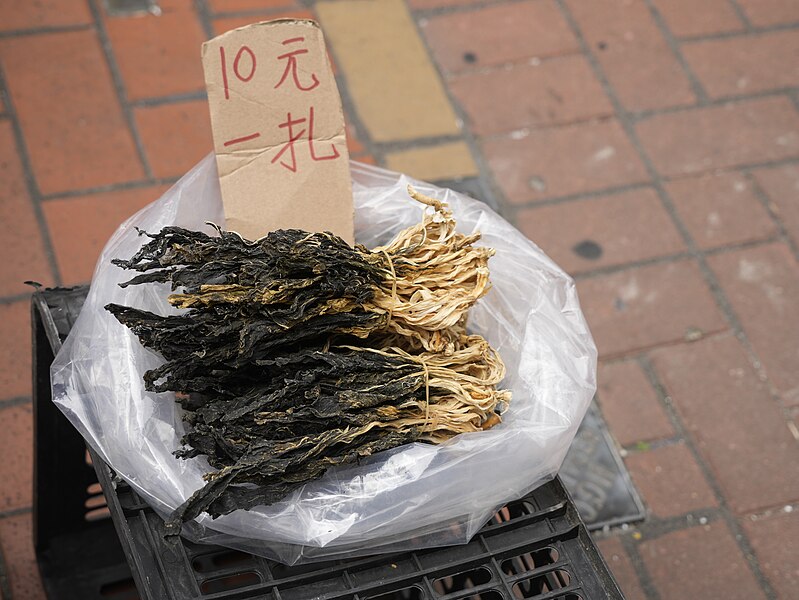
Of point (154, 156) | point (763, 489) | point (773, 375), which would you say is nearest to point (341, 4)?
point (154, 156)

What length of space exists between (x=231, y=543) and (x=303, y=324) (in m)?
0.30

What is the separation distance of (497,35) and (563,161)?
57 centimetres

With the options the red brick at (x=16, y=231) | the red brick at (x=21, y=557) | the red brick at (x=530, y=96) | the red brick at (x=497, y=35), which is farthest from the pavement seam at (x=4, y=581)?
the red brick at (x=497, y=35)

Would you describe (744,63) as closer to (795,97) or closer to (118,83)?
(795,97)

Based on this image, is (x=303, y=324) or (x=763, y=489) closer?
(x=303, y=324)

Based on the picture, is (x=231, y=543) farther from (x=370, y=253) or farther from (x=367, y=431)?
(x=370, y=253)

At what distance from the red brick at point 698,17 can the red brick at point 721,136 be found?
1.18 feet

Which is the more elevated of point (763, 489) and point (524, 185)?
point (524, 185)

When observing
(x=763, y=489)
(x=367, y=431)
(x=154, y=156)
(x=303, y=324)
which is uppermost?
(x=154, y=156)

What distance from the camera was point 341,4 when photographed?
3.16 m

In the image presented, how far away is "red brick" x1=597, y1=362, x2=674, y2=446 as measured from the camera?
242cm

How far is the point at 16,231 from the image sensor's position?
249 centimetres

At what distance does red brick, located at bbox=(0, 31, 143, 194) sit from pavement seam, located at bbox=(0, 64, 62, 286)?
0.01 m

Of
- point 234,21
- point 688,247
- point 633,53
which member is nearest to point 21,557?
point 234,21
